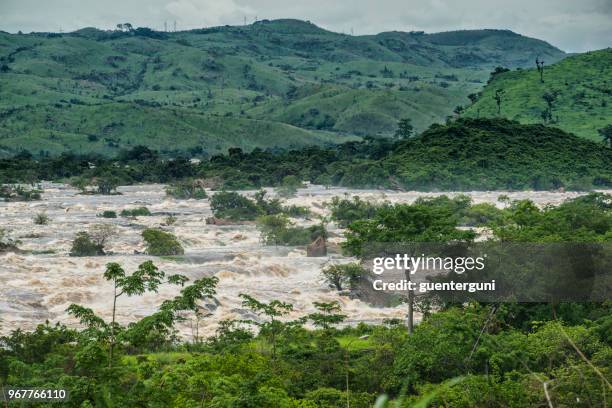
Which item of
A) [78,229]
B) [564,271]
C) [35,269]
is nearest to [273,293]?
[35,269]

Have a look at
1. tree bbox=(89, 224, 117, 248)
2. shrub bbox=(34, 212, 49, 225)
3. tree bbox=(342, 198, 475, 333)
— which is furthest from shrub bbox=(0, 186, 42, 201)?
tree bbox=(342, 198, 475, 333)

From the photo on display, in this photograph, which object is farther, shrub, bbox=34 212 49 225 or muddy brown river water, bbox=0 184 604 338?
shrub, bbox=34 212 49 225

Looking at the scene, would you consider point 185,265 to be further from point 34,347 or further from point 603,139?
point 603,139

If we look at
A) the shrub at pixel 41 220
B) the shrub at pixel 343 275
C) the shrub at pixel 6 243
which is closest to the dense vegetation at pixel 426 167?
the shrub at pixel 41 220

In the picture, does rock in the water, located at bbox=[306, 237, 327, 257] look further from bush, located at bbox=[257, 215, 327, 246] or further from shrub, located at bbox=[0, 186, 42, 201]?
shrub, located at bbox=[0, 186, 42, 201]

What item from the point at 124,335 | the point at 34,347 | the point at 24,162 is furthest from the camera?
the point at 24,162

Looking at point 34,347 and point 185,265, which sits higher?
point 185,265
